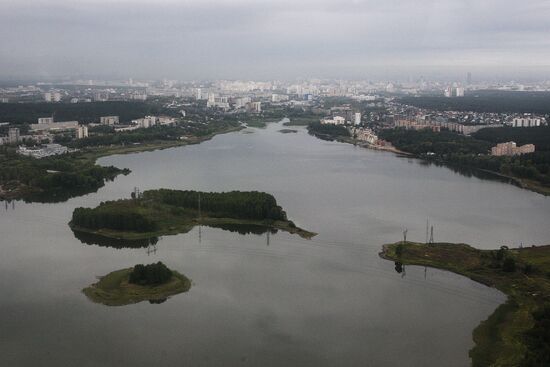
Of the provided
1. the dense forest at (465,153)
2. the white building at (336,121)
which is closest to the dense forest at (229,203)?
the dense forest at (465,153)

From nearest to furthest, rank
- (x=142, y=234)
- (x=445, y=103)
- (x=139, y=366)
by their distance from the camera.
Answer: (x=139, y=366) < (x=142, y=234) < (x=445, y=103)

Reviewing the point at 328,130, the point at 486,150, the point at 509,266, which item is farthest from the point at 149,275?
the point at 328,130

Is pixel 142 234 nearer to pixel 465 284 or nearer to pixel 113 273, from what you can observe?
pixel 113 273

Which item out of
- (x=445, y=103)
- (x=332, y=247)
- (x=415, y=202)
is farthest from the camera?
(x=445, y=103)

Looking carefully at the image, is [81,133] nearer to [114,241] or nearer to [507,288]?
[114,241]

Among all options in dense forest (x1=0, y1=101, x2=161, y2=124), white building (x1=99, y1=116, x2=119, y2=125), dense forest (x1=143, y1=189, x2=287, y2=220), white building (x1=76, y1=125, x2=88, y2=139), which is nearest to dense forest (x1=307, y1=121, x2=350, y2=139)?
dense forest (x1=0, y1=101, x2=161, y2=124)

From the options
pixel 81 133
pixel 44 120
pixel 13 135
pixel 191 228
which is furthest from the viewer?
pixel 44 120

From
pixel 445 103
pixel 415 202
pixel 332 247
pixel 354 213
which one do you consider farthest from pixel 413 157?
pixel 445 103
